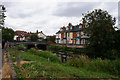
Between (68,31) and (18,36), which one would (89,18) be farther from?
(18,36)

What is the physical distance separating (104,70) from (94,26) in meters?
13.1

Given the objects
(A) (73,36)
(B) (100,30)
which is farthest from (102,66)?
(A) (73,36)

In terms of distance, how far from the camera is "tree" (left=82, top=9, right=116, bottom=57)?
813 inches

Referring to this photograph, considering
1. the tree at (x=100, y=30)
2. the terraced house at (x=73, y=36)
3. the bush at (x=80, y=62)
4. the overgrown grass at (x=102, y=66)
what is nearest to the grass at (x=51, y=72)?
the overgrown grass at (x=102, y=66)

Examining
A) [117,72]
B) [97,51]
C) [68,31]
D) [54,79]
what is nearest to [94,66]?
[117,72]

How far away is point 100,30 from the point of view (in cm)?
2116

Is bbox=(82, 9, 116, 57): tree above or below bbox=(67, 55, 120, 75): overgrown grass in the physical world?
above

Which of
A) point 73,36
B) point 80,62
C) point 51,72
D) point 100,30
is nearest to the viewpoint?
point 51,72

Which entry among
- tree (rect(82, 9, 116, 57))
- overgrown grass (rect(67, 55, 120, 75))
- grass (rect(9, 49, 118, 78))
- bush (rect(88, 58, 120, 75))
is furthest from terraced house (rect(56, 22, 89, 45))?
grass (rect(9, 49, 118, 78))

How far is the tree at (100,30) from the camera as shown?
20.7 meters

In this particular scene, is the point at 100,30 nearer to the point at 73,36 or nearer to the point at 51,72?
the point at 51,72

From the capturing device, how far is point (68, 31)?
45.8m

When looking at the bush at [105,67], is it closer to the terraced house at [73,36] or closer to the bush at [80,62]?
the bush at [80,62]

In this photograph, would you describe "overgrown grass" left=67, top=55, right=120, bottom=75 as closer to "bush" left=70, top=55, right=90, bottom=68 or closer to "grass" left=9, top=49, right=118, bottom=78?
"bush" left=70, top=55, right=90, bottom=68
